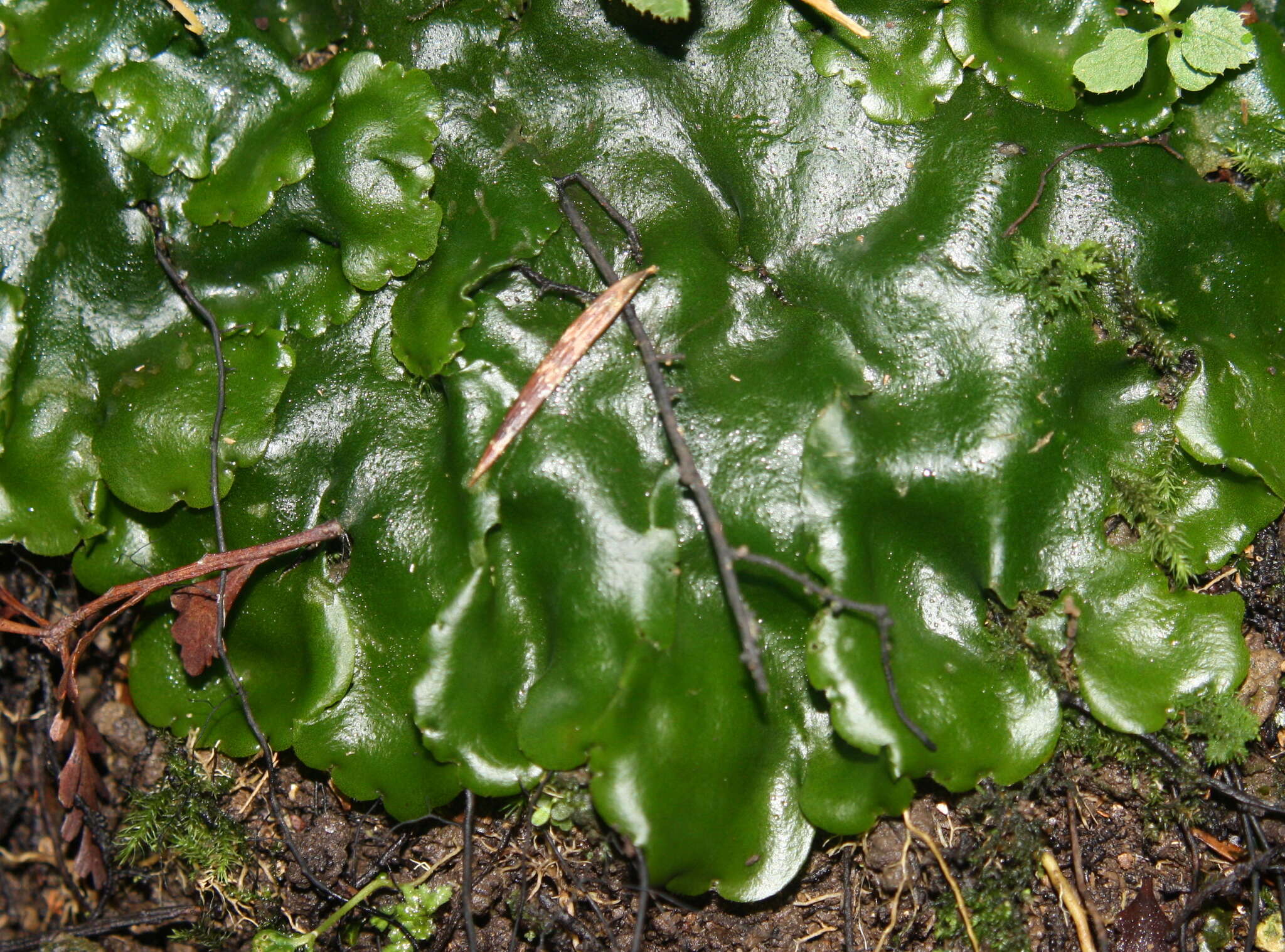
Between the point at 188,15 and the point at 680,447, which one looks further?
the point at 188,15

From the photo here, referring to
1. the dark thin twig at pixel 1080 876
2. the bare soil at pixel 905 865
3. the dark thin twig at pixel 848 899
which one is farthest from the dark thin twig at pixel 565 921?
the dark thin twig at pixel 1080 876

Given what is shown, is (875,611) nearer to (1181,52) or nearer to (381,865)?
(381,865)

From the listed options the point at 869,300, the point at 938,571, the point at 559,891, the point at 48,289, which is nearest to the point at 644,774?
the point at 559,891

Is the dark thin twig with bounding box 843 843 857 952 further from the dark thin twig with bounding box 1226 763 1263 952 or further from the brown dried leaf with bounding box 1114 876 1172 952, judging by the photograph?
the dark thin twig with bounding box 1226 763 1263 952

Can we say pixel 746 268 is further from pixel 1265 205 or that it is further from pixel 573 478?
pixel 1265 205

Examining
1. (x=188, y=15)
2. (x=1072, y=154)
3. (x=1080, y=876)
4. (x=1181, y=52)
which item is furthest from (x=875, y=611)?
(x=188, y=15)

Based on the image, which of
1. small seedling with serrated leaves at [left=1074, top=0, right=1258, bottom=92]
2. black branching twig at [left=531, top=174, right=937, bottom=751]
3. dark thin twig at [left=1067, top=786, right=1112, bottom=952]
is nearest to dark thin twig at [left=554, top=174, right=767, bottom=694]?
black branching twig at [left=531, top=174, right=937, bottom=751]

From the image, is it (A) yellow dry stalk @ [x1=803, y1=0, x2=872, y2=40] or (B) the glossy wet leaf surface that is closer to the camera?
(B) the glossy wet leaf surface
